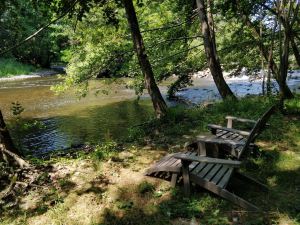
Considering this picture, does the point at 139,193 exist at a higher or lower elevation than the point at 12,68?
lower

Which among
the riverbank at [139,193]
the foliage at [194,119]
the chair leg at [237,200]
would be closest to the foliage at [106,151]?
the riverbank at [139,193]

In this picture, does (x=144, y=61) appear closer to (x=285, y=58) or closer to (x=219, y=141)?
(x=285, y=58)

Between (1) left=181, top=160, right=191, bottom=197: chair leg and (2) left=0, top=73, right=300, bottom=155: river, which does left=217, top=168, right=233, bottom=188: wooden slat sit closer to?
(1) left=181, top=160, right=191, bottom=197: chair leg

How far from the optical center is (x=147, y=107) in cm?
2083

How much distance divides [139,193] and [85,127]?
10.3m

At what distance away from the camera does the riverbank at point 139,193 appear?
18.6 feet

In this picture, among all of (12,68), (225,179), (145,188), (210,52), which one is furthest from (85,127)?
(12,68)

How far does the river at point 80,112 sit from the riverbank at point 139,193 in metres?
1.85

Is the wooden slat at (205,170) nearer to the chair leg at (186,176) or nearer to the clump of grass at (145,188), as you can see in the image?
the chair leg at (186,176)

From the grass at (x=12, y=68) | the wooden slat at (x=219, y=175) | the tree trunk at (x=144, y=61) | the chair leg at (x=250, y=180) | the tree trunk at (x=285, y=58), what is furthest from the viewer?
the grass at (x=12, y=68)

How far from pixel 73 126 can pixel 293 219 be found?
1262 centimetres

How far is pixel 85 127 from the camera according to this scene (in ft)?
53.5

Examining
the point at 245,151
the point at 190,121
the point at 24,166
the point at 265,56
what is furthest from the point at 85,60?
the point at 245,151

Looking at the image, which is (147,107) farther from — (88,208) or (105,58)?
(88,208)
